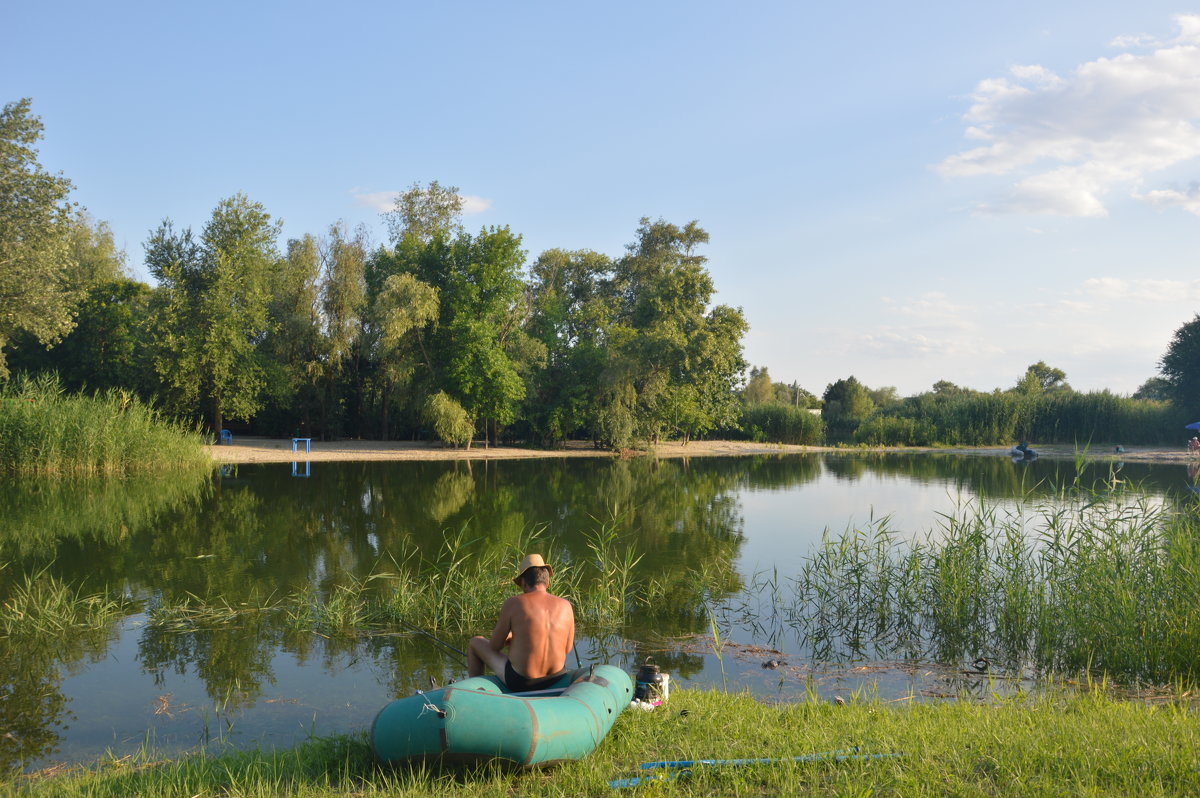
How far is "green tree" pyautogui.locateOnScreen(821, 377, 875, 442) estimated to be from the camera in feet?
176

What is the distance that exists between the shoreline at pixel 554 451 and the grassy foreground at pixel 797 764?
21.2m

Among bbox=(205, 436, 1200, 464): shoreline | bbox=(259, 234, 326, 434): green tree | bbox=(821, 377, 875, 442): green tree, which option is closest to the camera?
bbox=(205, 436, 1200, 464): shoreline

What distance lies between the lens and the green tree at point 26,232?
19.5m

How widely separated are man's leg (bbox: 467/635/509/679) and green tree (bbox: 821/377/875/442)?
49543mm

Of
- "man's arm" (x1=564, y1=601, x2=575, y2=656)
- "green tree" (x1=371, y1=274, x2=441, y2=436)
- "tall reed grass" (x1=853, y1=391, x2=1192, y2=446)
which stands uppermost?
"green tree" (x1=371, y1=274, x2=441, y2=436)

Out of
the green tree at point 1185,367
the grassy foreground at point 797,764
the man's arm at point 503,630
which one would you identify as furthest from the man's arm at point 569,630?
the green tree at point 1185,367

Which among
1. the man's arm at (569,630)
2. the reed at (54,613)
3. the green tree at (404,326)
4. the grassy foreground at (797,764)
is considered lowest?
the reed at (54,613)

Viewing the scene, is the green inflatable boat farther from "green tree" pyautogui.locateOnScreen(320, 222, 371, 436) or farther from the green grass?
"green tree" pyautogui.locateOnScreen(320, 222, 371, 436)

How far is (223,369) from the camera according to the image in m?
29.5

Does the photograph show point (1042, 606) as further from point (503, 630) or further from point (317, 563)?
point (317, 563)

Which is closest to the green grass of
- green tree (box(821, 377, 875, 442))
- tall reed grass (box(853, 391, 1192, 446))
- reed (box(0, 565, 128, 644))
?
reed (box(0, 565, 128, 644))

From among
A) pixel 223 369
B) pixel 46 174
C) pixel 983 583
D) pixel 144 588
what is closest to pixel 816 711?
pixel 983 583

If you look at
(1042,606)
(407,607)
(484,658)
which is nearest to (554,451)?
(407,607)

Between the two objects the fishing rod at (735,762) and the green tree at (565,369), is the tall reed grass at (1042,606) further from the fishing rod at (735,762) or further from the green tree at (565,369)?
the green tree at (565,369)
